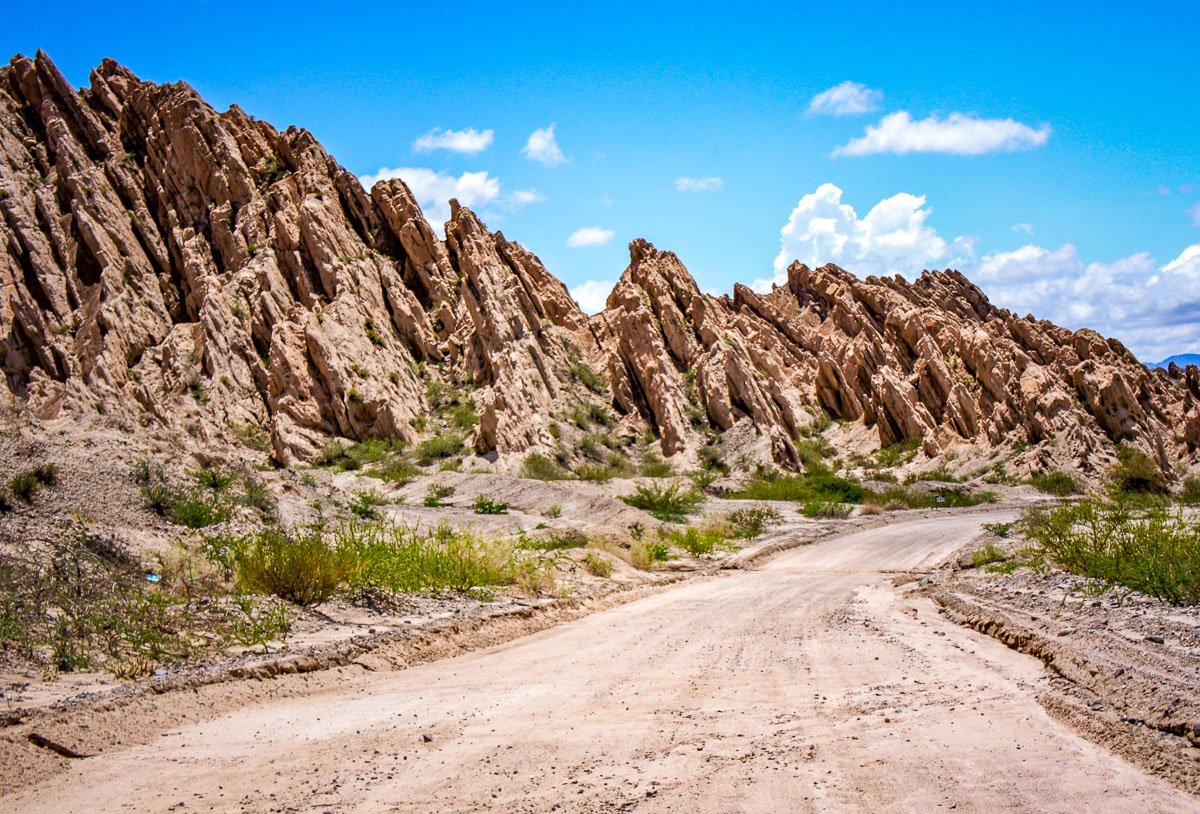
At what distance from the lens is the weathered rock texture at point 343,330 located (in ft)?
123

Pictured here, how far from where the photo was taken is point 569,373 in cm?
4753

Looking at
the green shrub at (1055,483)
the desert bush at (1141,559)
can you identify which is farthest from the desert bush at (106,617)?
the green shrub at (1055,483)

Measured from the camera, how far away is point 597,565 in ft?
44.3

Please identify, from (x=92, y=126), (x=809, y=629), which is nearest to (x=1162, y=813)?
(x=809, y=629)

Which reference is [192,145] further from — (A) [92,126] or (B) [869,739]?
(B) [869,739]

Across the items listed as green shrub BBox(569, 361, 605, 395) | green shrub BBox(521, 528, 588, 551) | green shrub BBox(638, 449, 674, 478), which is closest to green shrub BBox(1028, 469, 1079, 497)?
green shrub BBox(638, 449, 674, 478)

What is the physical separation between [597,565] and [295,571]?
6.20 metres

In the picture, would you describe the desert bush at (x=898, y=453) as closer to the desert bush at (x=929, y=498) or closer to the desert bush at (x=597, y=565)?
the desert bush at (x=929, y=498)

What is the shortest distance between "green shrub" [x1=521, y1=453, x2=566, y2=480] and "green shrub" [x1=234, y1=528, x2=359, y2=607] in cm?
2467

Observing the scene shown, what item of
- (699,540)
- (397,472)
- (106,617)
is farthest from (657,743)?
(397,472)

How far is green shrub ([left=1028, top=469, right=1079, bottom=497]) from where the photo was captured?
34281mm

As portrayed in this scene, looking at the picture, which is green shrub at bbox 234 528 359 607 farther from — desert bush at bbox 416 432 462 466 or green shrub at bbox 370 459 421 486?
desert bush at bbox 416 432 462 466

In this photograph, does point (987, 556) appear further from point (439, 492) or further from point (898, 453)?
point (898, 453)

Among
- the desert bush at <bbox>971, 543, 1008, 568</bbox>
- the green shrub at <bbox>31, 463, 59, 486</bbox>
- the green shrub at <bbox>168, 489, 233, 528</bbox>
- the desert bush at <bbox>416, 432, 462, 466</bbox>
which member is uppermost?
the desert bush at <bbox>416, 432, 462, 466</bbox>
